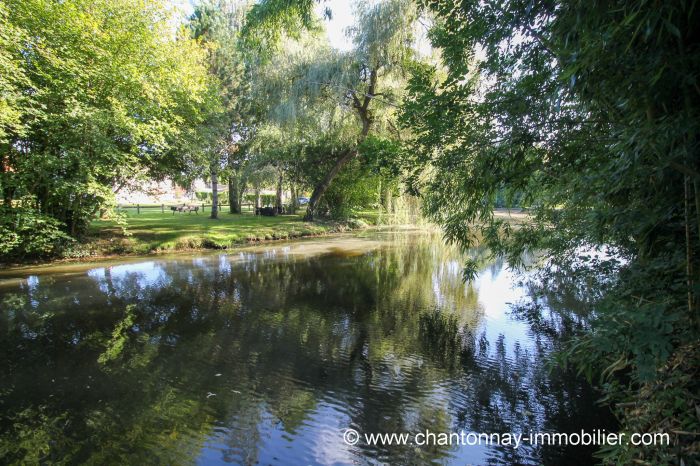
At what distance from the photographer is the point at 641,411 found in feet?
8.90

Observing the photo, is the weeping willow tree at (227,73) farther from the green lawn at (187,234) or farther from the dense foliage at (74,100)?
the dense foliage at (74,100)

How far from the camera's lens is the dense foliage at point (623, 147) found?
1.99 meters

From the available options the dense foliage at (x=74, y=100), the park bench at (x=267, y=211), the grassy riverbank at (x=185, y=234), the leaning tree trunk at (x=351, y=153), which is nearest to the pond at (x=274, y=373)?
the dense foliage at (x=74, y=100)

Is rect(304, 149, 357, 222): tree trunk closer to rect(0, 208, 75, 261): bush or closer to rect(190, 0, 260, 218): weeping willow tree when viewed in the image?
rect(190, 0, 260, 218): weeping willow tree

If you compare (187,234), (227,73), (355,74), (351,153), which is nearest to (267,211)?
(351,153)

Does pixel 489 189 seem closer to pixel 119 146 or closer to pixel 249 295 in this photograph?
pixel 249 295

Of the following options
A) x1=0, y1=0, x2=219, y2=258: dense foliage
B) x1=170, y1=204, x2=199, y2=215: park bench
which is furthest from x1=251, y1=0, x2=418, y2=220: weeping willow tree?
x1=170, y1=204, x2=199, y2=215: park bench

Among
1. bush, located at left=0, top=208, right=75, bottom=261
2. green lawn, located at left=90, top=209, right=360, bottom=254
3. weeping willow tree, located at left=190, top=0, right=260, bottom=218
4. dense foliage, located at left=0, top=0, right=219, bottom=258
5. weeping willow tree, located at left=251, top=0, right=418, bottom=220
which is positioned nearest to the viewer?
dense foliage, located at left=0, top=0, right=219, bottom=258

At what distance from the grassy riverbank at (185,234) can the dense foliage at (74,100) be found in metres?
1.22

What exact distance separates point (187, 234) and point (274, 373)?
1306 centimetres

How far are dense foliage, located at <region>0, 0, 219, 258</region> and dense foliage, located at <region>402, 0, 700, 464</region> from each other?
11.6m

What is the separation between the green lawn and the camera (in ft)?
50.2

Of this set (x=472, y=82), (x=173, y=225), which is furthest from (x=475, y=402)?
(x=173, y=225)

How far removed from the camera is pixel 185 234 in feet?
56.5
